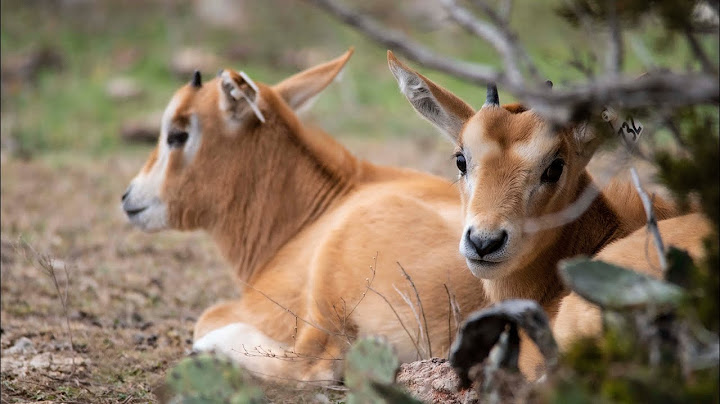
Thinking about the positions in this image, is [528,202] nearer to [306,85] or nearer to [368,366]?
[368,366]

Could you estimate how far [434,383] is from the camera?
3.73 metres

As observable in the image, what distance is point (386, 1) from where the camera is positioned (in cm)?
1919

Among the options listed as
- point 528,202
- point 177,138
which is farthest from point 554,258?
point 177,138

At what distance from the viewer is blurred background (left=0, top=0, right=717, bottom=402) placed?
5363mm

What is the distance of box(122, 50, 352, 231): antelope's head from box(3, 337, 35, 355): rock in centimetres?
117

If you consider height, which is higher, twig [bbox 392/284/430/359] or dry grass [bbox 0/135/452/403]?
twig [bbox 392/284/430/359]

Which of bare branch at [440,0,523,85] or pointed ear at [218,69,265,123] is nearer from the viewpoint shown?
bare branch at [440,0,523,85]

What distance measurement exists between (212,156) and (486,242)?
2678mm

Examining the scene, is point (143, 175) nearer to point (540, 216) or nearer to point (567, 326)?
point (540, 216)

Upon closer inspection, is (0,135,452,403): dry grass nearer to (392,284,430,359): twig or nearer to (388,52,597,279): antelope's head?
(392,284,430,359): twig

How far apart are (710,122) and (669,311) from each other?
0.57 meters

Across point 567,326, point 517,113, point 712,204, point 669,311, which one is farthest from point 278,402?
point 712,204

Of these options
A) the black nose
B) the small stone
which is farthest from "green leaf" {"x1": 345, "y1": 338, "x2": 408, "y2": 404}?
the small stone

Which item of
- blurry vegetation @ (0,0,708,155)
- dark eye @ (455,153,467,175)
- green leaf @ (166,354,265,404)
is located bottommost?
blurry vegetation @ (0,0,708,155)
